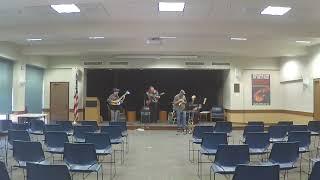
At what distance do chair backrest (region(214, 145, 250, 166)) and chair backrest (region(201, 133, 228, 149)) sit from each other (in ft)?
4.67

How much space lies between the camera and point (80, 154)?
16.6 feet

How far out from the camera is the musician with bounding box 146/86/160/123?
17.2 metres

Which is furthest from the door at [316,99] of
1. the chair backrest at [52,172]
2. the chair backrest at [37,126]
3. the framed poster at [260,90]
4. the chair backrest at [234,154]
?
the chair backrest at [52,172]

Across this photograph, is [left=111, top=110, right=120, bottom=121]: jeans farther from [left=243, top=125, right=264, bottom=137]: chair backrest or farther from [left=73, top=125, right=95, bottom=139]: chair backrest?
[left=243, top=125, right=264, bottom=137]: chair backrest

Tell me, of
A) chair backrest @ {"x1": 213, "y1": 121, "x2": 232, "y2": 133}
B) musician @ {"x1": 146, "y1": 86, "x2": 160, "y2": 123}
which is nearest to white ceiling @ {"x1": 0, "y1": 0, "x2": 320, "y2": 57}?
chair backrest @ {"x1": 213, "y1": 121, "x2": 232, "y2": 133}

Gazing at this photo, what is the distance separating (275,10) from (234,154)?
15.3 ft

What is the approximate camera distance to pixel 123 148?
32.2 feet

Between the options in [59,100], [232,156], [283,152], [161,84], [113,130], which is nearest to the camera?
[232,156]

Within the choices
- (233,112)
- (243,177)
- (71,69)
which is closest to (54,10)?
(243,177)

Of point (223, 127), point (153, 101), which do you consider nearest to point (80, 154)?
point (223, 127)

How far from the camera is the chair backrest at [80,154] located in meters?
5.03

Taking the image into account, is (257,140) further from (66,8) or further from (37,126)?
(37,126)

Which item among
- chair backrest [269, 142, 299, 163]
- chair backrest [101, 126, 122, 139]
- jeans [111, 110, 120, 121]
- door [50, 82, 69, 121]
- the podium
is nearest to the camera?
chair backrest [269, 142, 299, 163]

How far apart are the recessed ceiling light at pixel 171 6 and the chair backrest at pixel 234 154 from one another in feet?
12.8
